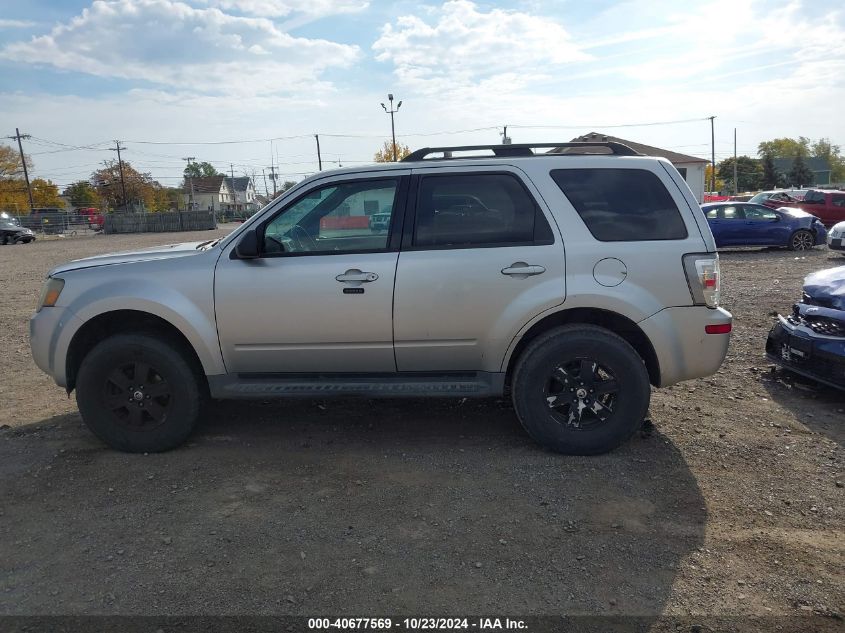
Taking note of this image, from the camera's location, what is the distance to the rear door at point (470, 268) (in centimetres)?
423

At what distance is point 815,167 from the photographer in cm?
12169

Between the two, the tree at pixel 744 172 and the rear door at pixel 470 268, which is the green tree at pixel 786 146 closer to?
the tree at pixel 744 172

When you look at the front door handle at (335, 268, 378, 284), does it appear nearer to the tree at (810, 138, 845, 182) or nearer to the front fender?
the front fender

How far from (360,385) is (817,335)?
12.3ft

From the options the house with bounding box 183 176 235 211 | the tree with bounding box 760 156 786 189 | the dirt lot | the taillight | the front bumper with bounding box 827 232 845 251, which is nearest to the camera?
the dirt lot

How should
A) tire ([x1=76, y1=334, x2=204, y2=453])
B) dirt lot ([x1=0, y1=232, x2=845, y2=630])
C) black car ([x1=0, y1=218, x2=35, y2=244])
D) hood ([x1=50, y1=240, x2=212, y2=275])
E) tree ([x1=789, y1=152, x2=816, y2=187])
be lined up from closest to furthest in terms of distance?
dirt lot ([x1=0, y1=232, x2=845, y2=630])
tire ([x1=76, y1=334, x2=204, y2=453])
hood ([x1=50, y1=240, x2=212, y2=275])
black car ([x1=0, y1=218, x2=35, y2=244])
tree ([x1=789, y1=152, x2=816, y2=187])

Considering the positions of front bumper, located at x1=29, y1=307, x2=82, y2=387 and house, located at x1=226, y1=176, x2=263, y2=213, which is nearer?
front bumper, located at x1=29, y1=307, x2=82, y2=387

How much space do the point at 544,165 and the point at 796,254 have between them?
15872 millimetres

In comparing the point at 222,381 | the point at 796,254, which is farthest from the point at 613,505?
the point at 796,254

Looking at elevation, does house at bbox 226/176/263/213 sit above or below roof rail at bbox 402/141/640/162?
above

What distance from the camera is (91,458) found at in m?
4.52

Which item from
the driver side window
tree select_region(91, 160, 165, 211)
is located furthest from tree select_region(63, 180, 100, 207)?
the driver side window

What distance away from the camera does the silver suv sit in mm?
4219

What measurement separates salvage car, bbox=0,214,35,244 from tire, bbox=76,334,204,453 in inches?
1568
